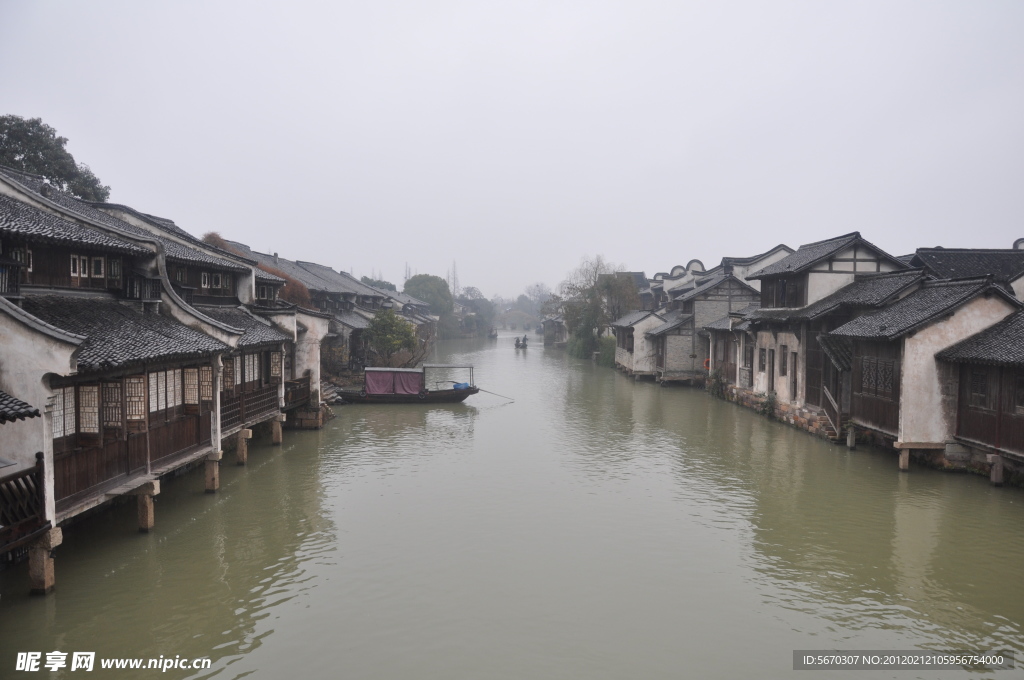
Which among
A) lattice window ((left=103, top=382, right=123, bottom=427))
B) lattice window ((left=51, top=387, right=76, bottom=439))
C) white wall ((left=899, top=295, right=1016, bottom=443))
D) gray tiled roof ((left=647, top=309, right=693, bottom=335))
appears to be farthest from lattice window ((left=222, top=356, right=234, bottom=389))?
gray tiled roof ((left=647, top=309, right=693, bottom=335))

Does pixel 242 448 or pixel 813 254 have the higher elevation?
pixel 813 254

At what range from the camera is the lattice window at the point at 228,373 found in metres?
20.4

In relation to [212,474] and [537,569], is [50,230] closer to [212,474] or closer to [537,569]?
[212,474]

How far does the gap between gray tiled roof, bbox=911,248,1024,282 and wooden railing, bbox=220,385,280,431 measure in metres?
31.6

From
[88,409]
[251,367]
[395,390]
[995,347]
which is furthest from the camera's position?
[395,390]

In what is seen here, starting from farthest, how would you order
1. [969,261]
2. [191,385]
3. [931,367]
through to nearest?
[969,261] → [931,367] → [191,385]

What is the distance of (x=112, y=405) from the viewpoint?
1363 centimetres

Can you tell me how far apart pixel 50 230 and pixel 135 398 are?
12.8ft

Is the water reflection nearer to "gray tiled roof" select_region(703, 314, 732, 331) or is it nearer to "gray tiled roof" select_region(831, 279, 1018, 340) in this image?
"gray tiled roof" select_region(831, 279, 1018, 340)

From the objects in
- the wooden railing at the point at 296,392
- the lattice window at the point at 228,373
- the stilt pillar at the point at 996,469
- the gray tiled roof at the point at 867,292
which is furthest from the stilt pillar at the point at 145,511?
the gray tiled roof at the point at 867,292

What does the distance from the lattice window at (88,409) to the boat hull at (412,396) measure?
21730mm

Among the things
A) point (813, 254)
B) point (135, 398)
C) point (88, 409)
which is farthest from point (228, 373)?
point (813, 254)

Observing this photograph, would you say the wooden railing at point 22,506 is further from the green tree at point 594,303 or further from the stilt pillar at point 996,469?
the green tree at point 594,303

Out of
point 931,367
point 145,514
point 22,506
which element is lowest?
point 145,514
